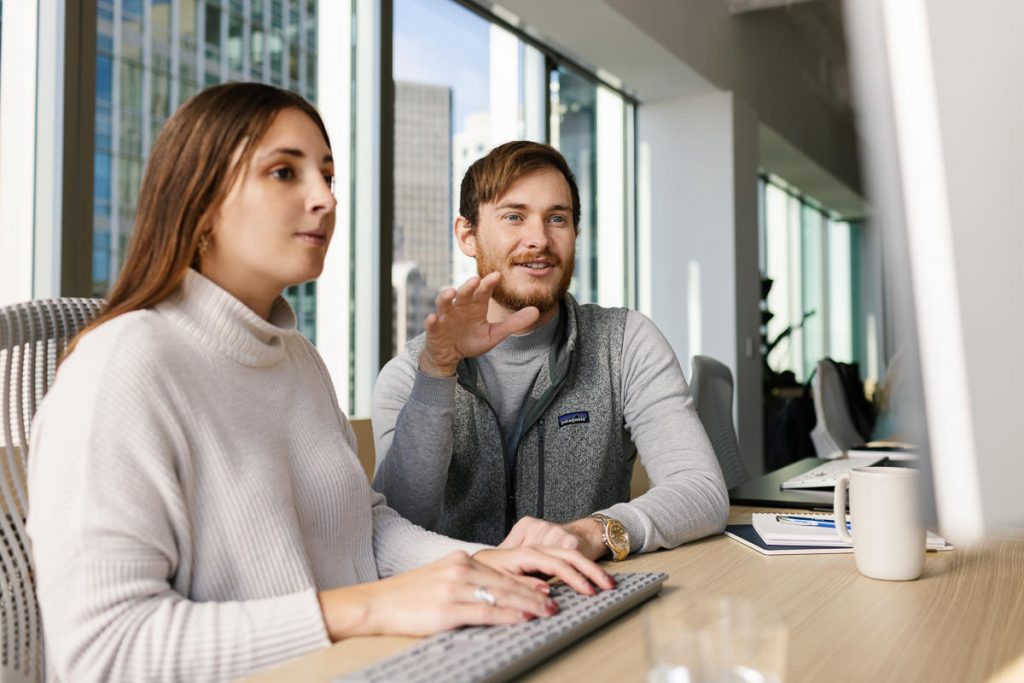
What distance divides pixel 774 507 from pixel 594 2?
2.74 meters

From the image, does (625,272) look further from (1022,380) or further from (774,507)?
(1022,380)

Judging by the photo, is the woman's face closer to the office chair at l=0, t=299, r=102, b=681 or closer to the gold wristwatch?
the office chair at l=0, t=299, r=102, b=681

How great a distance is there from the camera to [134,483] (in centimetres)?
77

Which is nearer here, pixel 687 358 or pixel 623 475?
pixel 623 475

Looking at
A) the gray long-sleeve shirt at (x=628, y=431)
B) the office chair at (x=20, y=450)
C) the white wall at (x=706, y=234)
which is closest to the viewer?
the office chair at (x=20, y=450)

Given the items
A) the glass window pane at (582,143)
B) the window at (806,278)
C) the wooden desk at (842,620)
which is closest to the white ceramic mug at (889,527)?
the wooden desk at (842,620)

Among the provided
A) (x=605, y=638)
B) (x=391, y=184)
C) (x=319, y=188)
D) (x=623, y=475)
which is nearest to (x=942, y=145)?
(x=605, y=638)

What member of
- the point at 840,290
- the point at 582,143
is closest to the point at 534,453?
the point at 582,143

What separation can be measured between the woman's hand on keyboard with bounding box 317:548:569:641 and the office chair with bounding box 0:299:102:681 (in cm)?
35

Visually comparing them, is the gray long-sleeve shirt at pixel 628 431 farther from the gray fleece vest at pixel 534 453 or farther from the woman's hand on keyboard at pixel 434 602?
the woman's hand on keyboard at pixel 434 602

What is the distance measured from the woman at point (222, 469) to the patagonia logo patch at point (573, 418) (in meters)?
0.45

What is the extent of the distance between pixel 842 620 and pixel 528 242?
906 millimetres

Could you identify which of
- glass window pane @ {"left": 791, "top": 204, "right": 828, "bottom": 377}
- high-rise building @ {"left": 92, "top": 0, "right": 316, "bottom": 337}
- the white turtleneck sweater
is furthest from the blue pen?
glass window pane @ {"left": 791, "top": 204, "right": 828, "bottom": 377}

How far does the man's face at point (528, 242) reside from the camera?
158cm
